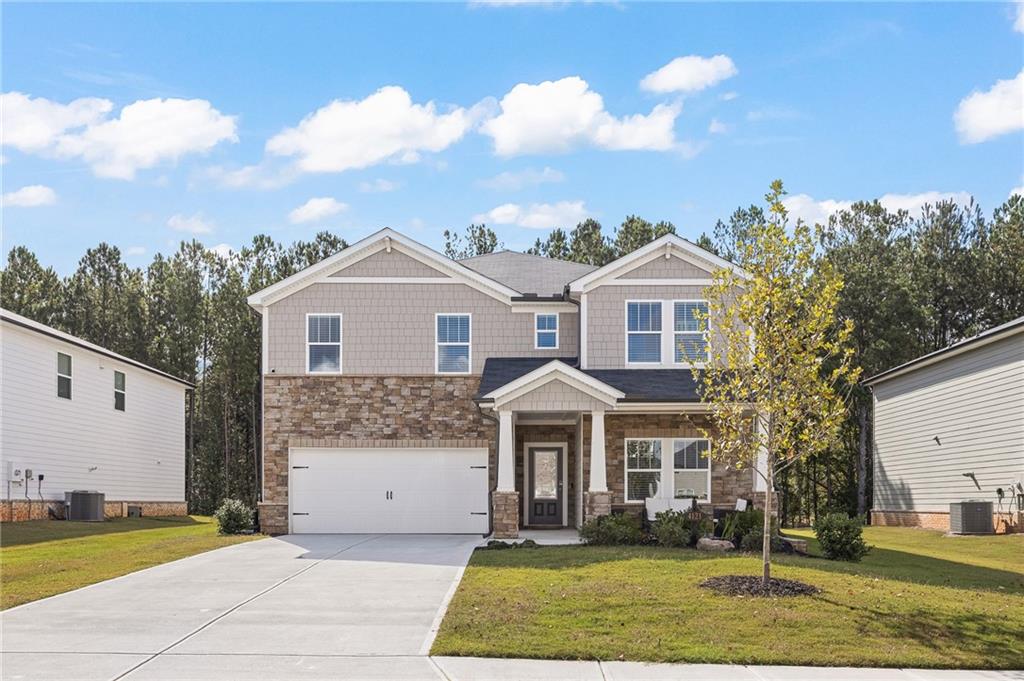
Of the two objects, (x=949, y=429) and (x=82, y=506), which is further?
(x=82, y=506)

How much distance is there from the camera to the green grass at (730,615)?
11.6 m

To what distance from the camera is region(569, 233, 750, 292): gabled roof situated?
24969mm

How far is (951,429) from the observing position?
2777 centimetres

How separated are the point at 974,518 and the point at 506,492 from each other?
38.7 ft

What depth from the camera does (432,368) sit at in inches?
997

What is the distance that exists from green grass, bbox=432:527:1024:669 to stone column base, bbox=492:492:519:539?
14.1 ft

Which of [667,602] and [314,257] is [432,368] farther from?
[314,257]

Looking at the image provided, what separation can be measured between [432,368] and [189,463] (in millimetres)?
26317

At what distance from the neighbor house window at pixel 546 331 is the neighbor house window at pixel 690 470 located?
398cm

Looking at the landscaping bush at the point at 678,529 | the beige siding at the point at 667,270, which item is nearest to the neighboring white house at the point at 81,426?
the beige siding at the point at 667,270

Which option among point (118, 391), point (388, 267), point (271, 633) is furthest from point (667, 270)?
point (118, 391)

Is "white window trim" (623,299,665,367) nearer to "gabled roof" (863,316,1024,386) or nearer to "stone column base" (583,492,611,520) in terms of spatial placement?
"stone column base" (583,492,611,520)

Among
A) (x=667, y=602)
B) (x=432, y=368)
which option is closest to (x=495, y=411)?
(x=432, y=368)

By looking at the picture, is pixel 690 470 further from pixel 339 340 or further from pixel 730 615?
pixel 730 615
